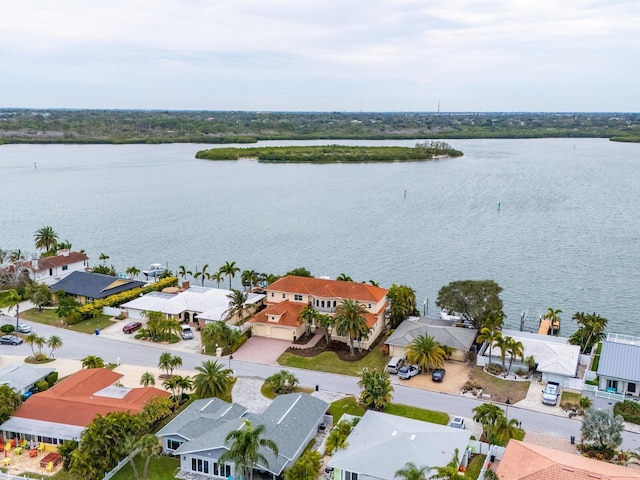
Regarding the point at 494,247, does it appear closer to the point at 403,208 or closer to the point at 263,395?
the point at 403,208

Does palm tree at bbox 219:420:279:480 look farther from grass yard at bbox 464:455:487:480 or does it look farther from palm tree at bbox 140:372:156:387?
palm tree at bbox 140:372:156:387

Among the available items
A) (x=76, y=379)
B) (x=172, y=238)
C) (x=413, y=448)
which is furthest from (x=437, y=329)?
(x=172, y=238)

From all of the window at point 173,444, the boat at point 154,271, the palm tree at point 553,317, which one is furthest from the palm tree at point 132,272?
the palm tree at point 553,317

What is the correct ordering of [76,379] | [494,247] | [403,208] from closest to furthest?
[76,379] → [494,247] → [403,208]

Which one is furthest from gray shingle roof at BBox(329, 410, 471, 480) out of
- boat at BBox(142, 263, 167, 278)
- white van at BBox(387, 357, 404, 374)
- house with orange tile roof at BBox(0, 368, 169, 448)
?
boat at BBox(142, 263, 167, 278)

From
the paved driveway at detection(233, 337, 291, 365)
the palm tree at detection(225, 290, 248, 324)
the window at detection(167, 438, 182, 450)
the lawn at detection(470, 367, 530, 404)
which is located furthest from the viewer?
the palm tree at detection(225, 290, 248, 324)

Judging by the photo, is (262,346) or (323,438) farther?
(262,346)

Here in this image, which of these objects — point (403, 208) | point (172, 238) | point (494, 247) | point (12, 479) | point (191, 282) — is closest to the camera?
point (12, 479)

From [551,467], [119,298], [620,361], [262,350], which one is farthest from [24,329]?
[620,361]
